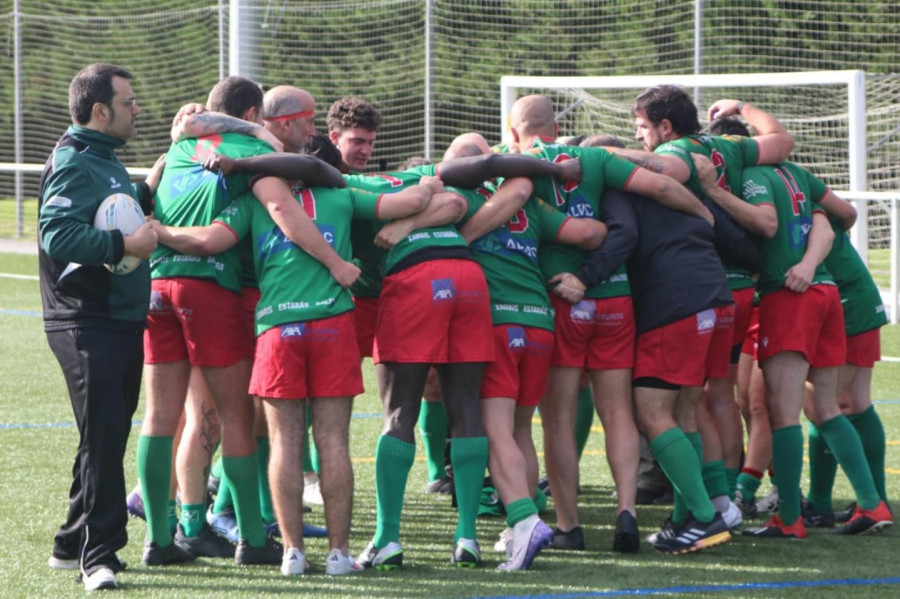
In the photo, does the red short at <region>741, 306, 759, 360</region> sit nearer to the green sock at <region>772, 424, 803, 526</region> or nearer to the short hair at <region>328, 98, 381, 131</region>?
the green sock at <region>772, 424, 803, 526</region>

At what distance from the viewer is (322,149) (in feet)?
20.9

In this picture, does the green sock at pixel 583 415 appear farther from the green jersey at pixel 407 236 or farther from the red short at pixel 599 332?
the green jersey at pixel 407 236

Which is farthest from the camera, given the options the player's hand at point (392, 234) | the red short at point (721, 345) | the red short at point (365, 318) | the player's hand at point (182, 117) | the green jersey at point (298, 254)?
the red short at point (365, 318)

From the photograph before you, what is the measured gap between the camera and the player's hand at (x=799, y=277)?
5.96 m

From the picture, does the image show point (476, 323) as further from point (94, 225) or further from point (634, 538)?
point (94, 225)

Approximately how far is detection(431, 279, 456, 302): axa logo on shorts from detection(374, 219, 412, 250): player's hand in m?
0.24

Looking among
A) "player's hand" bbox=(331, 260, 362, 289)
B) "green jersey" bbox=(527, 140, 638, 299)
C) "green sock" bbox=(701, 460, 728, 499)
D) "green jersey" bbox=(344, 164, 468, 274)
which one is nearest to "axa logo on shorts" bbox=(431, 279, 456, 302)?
"green jersey" bbox=(344, 164, 468, 274)

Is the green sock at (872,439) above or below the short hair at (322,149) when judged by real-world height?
below

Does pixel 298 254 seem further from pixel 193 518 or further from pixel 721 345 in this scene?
pixel 721 345

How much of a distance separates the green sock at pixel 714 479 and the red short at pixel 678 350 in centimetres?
54

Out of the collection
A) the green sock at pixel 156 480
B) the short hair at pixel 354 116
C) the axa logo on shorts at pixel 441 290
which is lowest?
the green sock at pixel 156 480

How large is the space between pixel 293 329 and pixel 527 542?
1.25 m

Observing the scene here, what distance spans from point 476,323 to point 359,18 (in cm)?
2203

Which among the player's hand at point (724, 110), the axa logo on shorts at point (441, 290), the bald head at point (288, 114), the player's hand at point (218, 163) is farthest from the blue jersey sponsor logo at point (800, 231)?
the player's hand at point (218, 163)
